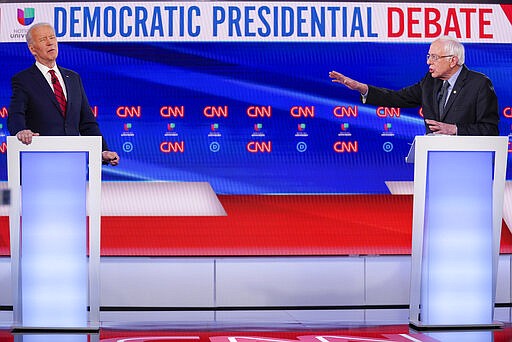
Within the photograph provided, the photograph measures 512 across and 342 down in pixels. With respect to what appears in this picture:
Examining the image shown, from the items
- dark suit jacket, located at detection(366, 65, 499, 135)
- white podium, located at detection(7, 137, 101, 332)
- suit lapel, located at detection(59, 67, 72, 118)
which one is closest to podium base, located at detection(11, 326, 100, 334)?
white podium, located at detection(7, 137, 101, 332)

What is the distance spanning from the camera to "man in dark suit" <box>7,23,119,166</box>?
12.9ft

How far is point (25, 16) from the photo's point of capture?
4906 millimetres

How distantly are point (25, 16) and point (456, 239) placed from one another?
3184mm

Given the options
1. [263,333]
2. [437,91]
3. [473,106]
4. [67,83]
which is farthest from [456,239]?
[67,83]

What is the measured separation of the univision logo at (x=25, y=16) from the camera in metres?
4.90

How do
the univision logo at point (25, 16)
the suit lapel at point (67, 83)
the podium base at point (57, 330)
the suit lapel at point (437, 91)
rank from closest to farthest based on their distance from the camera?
the podium base at point (57, 330) → the suit lapel at point (437, 91) → the suit lapel at point (67, 83) → the univision logo at point (25, 16)

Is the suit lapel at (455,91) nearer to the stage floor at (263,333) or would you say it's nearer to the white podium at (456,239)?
the white podium at (456,239)

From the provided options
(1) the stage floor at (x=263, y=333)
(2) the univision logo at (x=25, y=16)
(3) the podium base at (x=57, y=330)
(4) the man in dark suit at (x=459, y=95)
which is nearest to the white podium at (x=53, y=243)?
(3) the podium base at (x=57, y=330)

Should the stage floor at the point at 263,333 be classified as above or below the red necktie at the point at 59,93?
below

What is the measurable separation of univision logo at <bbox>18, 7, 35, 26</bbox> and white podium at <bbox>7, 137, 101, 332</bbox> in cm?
186

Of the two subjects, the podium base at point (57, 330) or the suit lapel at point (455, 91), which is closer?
the podium base at point (57, 330)

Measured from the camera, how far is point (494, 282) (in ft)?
11.5

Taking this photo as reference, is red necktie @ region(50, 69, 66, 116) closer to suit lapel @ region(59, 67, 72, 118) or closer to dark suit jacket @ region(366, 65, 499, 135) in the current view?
suit lapel @ region(59, 67, 72, 118)

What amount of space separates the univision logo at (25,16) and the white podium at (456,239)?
2.85 m
